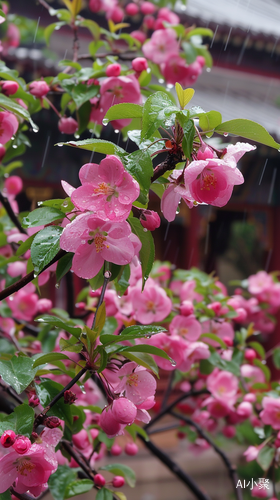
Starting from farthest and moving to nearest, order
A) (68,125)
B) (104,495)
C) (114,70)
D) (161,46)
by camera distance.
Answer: (161,46)
(68,125)
(114,70)
(104,495)

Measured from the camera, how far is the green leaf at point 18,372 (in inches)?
23.8

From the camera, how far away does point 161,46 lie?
1.40 m

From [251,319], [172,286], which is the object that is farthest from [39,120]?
[251,319]

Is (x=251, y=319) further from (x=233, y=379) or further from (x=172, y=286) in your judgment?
(x=233, y=379)

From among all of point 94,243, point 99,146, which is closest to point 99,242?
point 94,243

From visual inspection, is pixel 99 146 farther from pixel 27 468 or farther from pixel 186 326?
pixel 186 326

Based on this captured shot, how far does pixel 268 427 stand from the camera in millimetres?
1191

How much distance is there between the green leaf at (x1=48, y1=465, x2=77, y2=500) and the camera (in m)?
0.86

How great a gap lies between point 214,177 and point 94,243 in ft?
0.57

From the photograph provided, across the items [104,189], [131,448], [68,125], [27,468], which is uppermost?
[104,189]

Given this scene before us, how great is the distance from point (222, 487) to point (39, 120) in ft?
10.1

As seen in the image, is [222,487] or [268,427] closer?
[268,427]

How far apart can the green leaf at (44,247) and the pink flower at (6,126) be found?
30 centimetres

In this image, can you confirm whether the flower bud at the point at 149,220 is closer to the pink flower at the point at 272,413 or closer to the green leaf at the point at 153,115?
the green leaf at the point at 153,115
